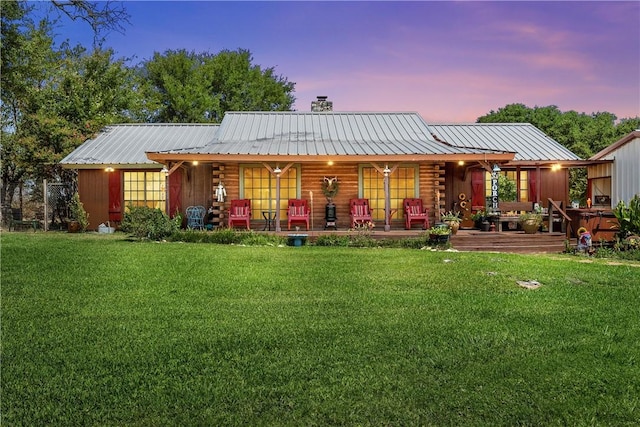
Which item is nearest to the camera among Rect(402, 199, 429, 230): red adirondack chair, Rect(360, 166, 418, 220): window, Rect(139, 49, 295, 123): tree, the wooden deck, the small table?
the wooden deck

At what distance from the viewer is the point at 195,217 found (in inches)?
626

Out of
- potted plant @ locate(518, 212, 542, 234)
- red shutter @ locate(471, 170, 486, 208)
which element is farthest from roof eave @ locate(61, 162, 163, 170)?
potted plant @ locate(518, 212, 542, 234)

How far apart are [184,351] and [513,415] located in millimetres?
2640

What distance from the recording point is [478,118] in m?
40.7

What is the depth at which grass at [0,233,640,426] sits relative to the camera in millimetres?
3422

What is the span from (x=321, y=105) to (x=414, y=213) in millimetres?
7592

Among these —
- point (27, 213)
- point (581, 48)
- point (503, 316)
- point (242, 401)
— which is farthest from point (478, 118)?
point (242, 401)

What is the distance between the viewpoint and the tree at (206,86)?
32.6m

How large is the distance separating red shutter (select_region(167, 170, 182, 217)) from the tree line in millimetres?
4823

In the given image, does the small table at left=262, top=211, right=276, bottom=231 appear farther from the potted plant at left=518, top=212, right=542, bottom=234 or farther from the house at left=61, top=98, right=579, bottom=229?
the potted plant at left=518, top=212, right=542, bottom=234

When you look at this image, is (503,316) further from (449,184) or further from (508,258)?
(449,184)

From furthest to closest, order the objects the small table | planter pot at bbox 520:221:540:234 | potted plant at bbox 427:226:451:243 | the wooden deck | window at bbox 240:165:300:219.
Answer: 1. window at bbox 240:165:300:219
2. the small table
3. planter pot at bbox 520:221:540:234
4. the wooden deck
5. potted plant at bbox 427:226:451:243

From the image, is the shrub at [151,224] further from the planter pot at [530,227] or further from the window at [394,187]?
the planter pot at [530,227]

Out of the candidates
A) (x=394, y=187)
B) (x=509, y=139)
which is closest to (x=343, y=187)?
(x=394, y=187)
